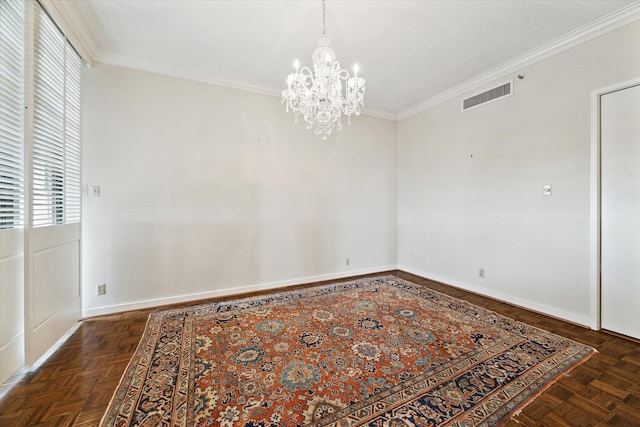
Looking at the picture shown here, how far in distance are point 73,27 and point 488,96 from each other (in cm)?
478

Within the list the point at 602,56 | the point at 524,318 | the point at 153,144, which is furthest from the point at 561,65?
the point at 153,144

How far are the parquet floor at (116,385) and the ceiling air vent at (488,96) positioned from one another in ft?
9.32

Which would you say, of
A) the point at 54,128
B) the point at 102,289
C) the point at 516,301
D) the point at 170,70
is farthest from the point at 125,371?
the point at 516,301

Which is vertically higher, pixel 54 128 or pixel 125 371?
pixel 54 128

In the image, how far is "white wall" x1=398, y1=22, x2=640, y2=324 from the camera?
2645 mm

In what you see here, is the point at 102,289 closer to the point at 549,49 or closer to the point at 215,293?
the point at 215,293

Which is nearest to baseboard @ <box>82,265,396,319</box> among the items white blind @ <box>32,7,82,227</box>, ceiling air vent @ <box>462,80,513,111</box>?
white blind @ <box>32,7,82,227</box>

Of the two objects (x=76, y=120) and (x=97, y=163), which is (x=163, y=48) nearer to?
(x=76, y=120)

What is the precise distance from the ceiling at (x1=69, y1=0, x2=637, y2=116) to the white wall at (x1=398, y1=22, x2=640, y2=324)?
483mm

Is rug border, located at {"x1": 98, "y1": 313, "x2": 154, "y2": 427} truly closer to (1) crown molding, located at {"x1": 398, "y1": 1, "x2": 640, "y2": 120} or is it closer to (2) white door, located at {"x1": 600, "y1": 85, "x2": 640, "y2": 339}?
(2) white door, located at {"x1": 600, "y1": 85, "x2": 640, "y2": 339}

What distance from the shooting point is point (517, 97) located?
317 centimetres

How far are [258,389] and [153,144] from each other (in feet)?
9.81

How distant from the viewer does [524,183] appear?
3123 millimetres

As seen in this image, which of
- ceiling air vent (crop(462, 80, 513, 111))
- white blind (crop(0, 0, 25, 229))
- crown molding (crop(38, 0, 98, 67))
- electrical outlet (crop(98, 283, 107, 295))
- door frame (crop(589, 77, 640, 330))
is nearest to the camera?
white blind (crop(0, 0, 25, 229))
